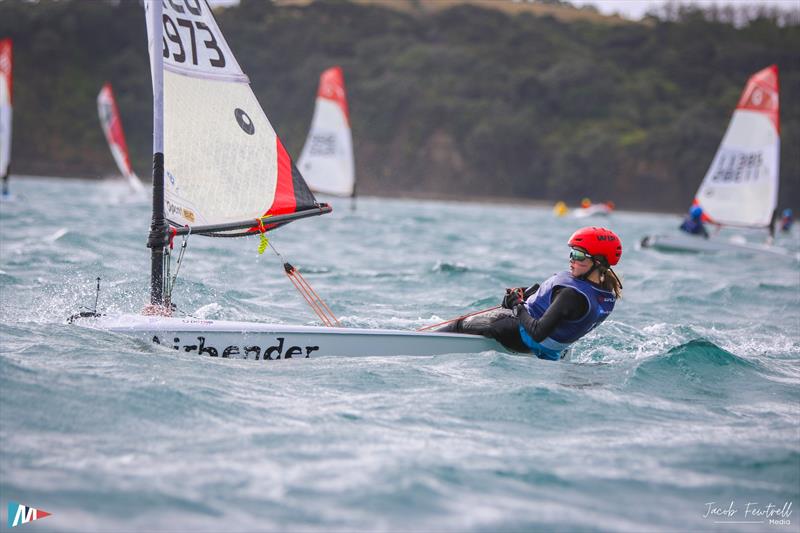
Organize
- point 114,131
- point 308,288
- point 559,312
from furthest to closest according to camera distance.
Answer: point 114,131 < point 308,288 < point 559,312

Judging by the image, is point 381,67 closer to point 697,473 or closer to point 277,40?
point 277,40

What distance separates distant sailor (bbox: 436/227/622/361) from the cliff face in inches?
2128

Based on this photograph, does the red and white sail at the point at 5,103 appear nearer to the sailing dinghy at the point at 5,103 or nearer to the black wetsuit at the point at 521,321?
the sailing dinghy at the point at 5,103

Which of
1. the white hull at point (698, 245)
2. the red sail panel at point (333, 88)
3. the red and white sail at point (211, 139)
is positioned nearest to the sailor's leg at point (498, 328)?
the red and white sail at point (211, 139)

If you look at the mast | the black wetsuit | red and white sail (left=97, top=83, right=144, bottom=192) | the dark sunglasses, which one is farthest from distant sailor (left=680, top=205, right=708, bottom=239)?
red and white sail (left=97, top=83, right=144, bottom=192)

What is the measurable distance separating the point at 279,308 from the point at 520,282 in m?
4.27

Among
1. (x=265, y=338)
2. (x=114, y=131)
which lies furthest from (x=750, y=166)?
(x=114, y=131)

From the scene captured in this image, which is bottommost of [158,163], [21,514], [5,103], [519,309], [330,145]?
[21,514]

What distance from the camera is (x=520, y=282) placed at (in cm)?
1205

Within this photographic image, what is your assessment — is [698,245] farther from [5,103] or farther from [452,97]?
[452,97]

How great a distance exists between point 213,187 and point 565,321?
2.74 m

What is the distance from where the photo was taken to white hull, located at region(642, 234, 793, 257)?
1838 centimetres

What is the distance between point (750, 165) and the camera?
20609mm

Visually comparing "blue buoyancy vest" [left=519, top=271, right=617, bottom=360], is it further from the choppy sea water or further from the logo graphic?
the logo graphic
